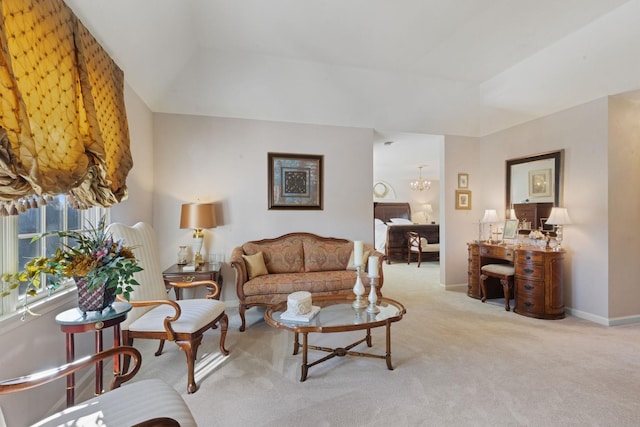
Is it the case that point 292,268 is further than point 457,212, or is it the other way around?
point 457,212

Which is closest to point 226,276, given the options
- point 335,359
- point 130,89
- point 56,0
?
point 335,359

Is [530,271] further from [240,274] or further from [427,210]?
[427,210]

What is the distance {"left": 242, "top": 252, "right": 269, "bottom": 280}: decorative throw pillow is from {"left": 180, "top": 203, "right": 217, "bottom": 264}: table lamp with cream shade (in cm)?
59

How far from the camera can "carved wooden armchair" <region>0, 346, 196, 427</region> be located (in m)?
1.13

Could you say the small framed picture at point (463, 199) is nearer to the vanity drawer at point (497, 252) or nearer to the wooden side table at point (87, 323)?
the vanity drawer at point (497, 252)

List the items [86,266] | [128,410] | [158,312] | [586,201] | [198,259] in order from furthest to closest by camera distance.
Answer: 1. [198,259]
2. [586,201]
3. [158,312]
4. [86,266]
5. [128,410]

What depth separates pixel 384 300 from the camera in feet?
9.27

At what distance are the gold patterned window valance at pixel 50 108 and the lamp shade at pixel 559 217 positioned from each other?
15.2 feet

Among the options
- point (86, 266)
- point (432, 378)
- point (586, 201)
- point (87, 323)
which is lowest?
point (432, 378)

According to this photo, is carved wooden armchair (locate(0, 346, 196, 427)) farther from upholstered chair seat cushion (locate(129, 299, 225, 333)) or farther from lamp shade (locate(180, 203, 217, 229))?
lamp shade (locate(180, 203, 217, 229))

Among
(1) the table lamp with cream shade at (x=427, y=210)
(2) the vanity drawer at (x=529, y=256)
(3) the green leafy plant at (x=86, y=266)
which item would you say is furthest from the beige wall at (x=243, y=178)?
(1) the table lamp with cream shade at (x=427, y=210)

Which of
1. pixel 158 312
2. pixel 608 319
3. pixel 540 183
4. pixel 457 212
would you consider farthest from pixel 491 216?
pixel 158 312

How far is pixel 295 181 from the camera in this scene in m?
4.27

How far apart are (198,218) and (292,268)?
137cm
